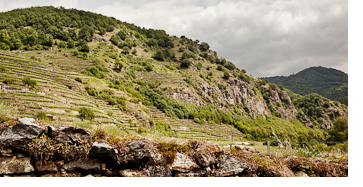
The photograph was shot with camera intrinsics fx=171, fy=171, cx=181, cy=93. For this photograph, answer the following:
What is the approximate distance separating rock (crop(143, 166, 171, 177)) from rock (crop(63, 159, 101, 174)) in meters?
1.25

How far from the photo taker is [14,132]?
4.31 meters

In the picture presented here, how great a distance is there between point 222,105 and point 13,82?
65675mm

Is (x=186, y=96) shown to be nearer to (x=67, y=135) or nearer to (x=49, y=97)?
(x=49, y=97)

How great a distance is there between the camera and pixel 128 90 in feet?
137

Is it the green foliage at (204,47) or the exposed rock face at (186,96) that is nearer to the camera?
the exposed rock face at (186,96)

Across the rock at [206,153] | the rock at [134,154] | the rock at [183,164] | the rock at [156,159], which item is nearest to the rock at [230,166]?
the rock at [206,153]

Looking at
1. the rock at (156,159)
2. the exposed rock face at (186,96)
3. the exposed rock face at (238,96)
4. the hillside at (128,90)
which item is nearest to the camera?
the rock at (156,159)

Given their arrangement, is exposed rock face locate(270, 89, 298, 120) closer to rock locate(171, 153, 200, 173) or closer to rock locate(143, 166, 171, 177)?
rock locate(171, 153, 200, 173)

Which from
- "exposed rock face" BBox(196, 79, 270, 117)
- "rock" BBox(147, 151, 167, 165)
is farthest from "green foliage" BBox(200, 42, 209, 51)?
"rock" BBox(147, 151, 167, 165)

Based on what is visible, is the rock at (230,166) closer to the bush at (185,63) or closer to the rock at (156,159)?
the rock at (156,159)

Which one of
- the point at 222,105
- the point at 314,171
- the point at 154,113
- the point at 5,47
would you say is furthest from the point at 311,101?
the point at 5,47

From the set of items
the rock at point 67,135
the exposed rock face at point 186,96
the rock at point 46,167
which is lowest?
the rock at point 46,167

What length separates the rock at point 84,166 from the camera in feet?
14.4

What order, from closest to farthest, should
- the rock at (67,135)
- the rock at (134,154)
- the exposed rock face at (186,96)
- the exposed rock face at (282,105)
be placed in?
the rock at (67,135) < the rock at (134,154) < the exposed rock face at (186,96) < the exposed rock face at (282,105)
